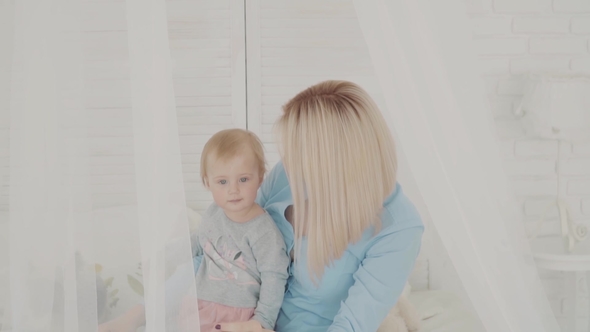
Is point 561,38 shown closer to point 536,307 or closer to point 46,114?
point 536,307

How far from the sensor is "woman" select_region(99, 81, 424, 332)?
1.28 meters

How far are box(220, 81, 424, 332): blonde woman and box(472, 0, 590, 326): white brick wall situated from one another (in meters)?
1.33

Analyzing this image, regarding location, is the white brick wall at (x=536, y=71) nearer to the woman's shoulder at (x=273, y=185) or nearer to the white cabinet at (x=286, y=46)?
the white cabinet at (x=286, y=46)

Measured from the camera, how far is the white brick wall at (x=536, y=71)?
2512mm

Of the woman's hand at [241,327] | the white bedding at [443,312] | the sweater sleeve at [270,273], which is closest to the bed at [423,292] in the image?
the white bedding at [443,312]

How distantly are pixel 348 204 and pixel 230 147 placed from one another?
311 mm

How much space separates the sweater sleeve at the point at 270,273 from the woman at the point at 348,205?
4 cm

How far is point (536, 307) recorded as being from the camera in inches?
41.4

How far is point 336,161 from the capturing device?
1282 millimetres

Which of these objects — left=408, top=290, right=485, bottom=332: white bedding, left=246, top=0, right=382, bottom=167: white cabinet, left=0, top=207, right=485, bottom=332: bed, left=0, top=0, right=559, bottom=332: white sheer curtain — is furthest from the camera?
left=246, top=0, right=382, bottom=167: white cabinet

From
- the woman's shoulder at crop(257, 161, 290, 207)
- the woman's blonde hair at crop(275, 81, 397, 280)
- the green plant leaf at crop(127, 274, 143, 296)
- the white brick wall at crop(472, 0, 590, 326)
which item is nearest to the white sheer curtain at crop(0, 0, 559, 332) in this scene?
the green plant leaf at crop(127, 274, 143, 296)

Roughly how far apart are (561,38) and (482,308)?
1.82 meters

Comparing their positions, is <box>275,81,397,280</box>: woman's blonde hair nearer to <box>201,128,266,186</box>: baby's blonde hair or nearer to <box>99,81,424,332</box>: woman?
<box>99,81,424,332</box>: woman

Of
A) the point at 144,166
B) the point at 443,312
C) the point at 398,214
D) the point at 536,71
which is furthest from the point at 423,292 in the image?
the point at 144,166
